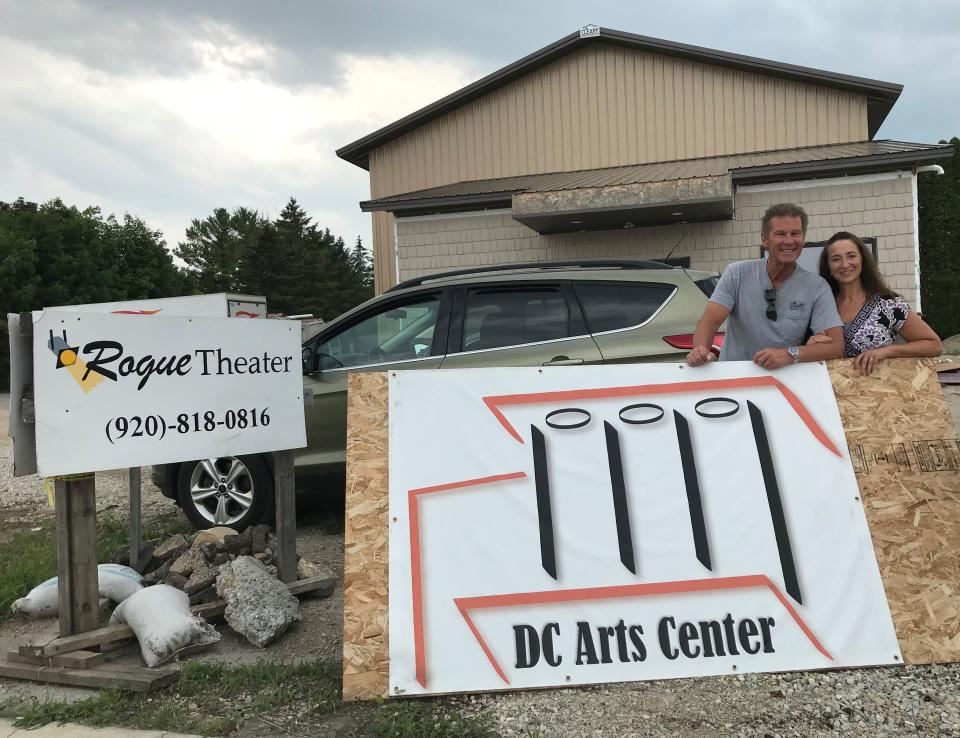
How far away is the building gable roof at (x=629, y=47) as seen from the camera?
43.8ft

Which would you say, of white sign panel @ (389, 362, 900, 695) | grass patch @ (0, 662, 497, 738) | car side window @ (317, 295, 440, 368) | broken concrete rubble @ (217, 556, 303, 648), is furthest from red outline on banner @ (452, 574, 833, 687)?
car side window @ (317, 295, 440, 368)

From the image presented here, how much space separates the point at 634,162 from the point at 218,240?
6770 centimetres

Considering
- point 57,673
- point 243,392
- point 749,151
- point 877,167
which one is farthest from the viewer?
point 749,151

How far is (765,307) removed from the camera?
12.0 ft

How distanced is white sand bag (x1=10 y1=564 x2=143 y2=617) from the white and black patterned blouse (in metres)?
3.89

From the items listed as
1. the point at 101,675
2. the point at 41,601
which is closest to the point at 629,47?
the point at 41,601

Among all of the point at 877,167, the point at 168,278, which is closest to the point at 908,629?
the point at 877,167

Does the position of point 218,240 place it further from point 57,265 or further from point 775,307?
point 775,307

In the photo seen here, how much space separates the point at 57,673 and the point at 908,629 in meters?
3.58

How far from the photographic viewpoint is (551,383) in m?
3.47

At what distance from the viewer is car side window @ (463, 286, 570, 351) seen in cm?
520

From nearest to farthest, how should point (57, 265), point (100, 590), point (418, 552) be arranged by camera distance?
point (418, 552) < point (100, 590) < point (57, 265)

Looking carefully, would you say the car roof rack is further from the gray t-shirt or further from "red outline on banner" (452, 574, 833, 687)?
"red outline on banner" (452, 574, 833, 687)

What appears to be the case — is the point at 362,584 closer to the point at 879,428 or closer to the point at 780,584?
the point at 780,584
